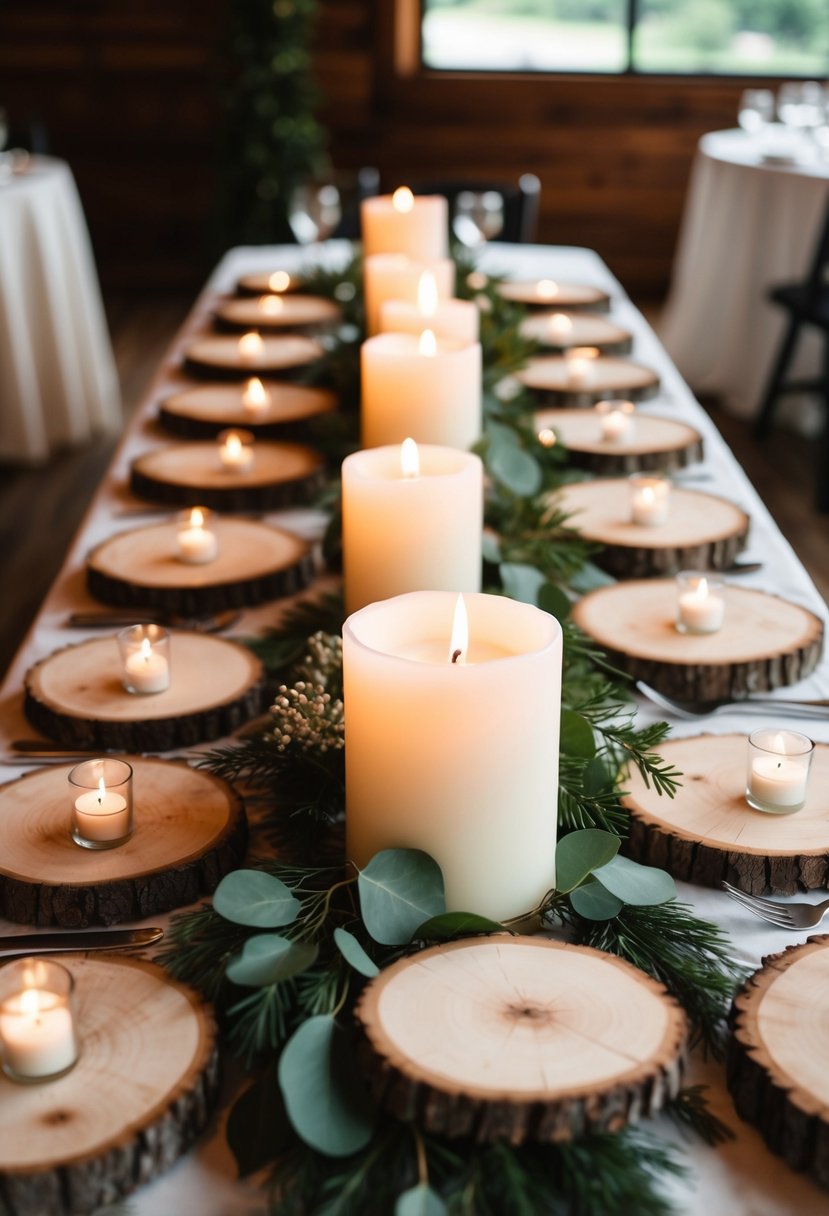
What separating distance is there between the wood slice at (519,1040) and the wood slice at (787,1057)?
42mm

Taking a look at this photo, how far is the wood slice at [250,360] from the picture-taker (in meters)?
2.05

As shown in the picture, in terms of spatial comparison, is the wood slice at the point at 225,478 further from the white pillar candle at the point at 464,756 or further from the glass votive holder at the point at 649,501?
the white pillar candle at the point at 464,756

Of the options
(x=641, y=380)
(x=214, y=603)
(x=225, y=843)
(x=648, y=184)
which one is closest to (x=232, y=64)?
(x=648, y=184)

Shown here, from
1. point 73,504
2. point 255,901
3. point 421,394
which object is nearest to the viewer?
point 255,901

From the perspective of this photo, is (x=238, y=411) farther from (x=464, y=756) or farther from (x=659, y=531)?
(x=464, y=756)

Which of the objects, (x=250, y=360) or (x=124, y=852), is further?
(x=250, y=360)

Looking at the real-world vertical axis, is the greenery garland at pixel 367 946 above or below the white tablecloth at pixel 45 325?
above

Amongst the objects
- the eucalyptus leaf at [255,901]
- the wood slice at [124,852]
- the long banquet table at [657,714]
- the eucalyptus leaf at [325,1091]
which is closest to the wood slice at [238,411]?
the long banquet table at [657,714]

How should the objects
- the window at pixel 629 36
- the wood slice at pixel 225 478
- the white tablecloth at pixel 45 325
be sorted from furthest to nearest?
the window at pixel 629 36 → the white tablecloth at pixel 45 325 → the wood slice at pixel 225 478

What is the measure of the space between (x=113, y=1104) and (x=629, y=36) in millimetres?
5970

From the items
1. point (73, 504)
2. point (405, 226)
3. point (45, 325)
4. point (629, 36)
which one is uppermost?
point (629, 36)

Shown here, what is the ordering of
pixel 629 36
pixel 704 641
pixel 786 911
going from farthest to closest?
pixel 629 36 < pixel 704 641 < pixel 786 911

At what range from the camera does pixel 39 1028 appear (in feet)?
2.15

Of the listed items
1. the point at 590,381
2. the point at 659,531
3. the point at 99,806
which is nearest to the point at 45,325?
the point at 590,381
